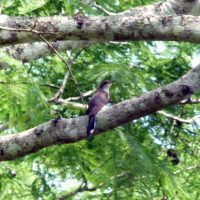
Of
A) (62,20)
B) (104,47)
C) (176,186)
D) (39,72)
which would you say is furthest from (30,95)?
(39,72)

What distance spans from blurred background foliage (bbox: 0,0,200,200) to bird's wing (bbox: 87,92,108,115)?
0.40 feet

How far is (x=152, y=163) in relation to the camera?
5031 millimetres

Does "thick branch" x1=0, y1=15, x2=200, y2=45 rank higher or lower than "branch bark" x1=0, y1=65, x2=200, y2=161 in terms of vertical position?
higher

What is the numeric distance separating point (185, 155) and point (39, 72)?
203cm

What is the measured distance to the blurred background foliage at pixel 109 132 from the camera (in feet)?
15.6

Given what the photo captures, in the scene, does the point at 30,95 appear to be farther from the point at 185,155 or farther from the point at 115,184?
the point at 185,155

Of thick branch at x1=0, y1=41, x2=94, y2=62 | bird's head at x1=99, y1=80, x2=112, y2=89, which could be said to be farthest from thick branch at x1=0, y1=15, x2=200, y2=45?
thick branch at x1=0, y1=41, x2=94, y2=62

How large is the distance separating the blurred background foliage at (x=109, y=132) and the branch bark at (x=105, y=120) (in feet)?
0.81

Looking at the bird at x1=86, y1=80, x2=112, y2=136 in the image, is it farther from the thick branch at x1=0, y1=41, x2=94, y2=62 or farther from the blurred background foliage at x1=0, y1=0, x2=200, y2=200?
the thick branch at x1=0, y1=41, x2=94, y2=62

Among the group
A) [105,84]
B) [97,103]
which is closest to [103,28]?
[97,103]

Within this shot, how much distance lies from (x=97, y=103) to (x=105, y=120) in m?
0.62

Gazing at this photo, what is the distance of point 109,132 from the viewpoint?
5.01m

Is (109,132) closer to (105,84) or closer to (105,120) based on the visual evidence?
(105,84)

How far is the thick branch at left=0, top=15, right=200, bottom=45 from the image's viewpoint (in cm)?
372
